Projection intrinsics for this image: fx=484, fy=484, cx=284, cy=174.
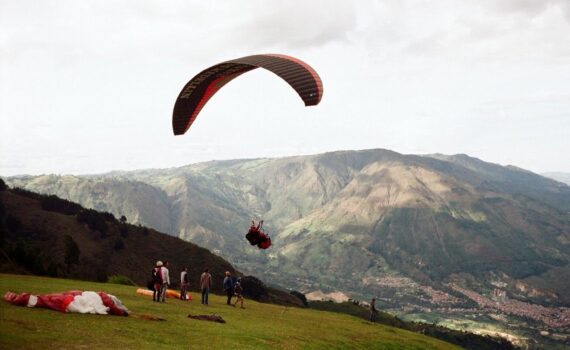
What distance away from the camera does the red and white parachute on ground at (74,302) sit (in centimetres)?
2083

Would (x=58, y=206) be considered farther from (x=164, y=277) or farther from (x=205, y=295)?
(x=164, y=277)

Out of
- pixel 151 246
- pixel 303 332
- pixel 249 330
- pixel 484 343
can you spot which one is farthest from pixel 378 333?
pixel 484 343

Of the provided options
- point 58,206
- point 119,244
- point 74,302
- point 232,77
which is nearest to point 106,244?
point 119,244

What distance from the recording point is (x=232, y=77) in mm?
30453

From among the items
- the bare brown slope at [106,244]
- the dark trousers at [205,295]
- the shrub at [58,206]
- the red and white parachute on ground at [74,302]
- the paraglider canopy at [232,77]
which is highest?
the paraglider canopy at [232,77]

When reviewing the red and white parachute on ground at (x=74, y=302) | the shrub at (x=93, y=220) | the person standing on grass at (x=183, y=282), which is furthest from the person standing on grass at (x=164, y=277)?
the shrub at (x=93, y=220)

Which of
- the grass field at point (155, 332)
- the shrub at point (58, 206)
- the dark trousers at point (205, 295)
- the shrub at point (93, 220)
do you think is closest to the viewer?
the grass field at point (155, 332)

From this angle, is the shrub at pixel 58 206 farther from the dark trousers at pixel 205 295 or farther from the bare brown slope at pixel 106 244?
the dark trousers at pixel 205 295

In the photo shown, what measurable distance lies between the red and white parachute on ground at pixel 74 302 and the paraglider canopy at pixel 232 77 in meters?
11.5

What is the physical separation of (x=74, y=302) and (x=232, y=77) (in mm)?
16031

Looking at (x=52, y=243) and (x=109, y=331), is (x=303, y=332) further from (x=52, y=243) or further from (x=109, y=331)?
(x=52, y=243)

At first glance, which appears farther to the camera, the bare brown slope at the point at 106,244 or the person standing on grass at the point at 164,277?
the bare brown slope at the point at 106,244

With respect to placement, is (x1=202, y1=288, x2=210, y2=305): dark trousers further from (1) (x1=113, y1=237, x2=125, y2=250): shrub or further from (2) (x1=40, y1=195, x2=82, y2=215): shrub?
(2) (x1=40, y1=195, x2=82, y2=215): shrub

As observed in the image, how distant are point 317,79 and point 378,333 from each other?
22970 millimetres
